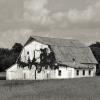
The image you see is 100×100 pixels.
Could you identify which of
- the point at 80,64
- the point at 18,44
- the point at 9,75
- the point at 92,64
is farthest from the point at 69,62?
the point at 18,44

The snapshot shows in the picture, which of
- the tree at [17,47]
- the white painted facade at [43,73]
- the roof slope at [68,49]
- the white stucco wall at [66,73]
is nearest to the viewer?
the white stucco wall at [66,73]

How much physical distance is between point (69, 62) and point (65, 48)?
4.96 meters

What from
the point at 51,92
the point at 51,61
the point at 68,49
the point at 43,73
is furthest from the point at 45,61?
the point at 51,92

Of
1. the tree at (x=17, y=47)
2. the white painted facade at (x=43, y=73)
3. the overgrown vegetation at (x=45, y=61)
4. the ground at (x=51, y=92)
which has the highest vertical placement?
the tree at (x=17, y=47)

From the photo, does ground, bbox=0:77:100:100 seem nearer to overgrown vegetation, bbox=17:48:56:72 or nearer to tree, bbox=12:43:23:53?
overgrown vegetation, bbox=17:48:56:72

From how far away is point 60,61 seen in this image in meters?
65.5

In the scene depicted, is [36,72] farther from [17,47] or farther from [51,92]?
[17,47]

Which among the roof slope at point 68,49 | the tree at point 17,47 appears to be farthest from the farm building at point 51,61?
the tree at point 17,47

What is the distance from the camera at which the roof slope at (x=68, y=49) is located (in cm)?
6788

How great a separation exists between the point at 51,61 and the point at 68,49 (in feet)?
27.6

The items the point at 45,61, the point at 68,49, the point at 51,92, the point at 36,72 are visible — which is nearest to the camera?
the point at 51,92

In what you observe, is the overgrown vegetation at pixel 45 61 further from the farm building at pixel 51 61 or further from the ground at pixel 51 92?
the ground at pixel 51 92

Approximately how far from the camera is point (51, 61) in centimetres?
6469

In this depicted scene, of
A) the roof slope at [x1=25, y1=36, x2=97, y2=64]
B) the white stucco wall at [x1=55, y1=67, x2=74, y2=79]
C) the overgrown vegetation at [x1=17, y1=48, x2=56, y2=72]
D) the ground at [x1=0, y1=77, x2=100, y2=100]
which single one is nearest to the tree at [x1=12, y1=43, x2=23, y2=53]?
the roof slope at [x1=25, y1=36, x2=97, y2=64]
